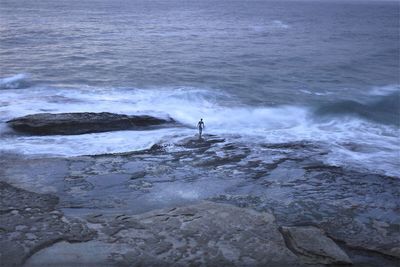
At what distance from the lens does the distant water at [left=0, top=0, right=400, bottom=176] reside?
18.3m

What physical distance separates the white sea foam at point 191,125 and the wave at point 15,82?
1214 millimetres

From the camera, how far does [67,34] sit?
51.4 meters

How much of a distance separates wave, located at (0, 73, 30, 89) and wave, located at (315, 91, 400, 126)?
1697cm

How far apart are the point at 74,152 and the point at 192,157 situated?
4.17 m

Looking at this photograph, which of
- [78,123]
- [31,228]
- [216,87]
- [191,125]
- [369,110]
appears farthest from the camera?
[216,87]

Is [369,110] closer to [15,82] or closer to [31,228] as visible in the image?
[31,228]

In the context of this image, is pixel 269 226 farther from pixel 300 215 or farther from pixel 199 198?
pixel 199 198

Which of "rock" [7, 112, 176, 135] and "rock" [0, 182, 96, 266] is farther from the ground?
"rock" [7, 112, 176, 135]

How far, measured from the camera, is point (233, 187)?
13.4 m

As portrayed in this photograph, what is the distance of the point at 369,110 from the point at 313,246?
53.5 feet

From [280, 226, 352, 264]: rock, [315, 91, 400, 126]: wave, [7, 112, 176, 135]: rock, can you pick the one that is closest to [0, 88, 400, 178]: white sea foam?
[7, 112, 176, 135]: rock

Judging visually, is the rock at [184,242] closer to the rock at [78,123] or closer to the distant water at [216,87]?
the distant water at [216,87]

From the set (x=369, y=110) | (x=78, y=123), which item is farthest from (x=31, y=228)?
(x=369, y=110)

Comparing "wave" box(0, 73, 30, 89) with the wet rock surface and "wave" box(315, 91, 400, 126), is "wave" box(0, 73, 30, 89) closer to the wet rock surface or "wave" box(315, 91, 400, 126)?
the wet rock surface
